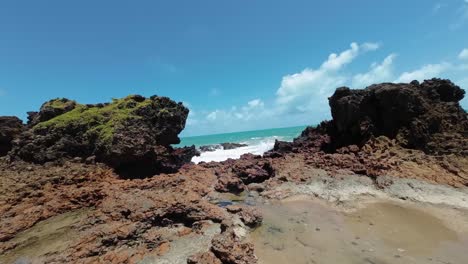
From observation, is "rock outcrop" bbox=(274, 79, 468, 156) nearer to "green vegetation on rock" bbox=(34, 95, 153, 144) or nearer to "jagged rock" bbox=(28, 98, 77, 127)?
"green vegetation on rock" bbox=(34, 95, 153, 144)

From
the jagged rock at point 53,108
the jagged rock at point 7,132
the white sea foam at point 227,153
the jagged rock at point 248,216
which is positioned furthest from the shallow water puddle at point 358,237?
the white sea foam at point 227,153

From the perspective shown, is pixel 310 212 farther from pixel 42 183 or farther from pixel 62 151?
pixel 62 151

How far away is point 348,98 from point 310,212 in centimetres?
880

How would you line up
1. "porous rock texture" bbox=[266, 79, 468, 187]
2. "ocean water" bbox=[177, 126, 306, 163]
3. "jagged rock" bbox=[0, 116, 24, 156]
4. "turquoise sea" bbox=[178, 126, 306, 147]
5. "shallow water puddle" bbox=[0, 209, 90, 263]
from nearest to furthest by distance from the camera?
"shallow water puddle" bbox=[0, 209, 90, 263]
"porous rock texture" bbox=[266, 79, 468, 187]
"jagged rock" bbox=[0, 116, 24, 156]
"ocean water" bbox=[177, 126, 306, 163]
"turquoise sea" bbox=[178, 126, 306, 147]

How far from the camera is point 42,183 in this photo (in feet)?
36.4

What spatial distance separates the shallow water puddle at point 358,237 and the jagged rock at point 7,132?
43.2ft

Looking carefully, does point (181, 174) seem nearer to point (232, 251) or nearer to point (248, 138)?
point (232, 251)

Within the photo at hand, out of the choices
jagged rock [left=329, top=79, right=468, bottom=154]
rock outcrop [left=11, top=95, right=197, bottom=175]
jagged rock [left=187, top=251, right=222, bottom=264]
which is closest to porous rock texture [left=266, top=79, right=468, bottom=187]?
jagged rock [left=329, top=79, right=468, bottom=154]

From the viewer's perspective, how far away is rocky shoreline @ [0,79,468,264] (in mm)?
7973

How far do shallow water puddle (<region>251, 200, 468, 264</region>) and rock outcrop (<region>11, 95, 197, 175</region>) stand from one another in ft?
22.6

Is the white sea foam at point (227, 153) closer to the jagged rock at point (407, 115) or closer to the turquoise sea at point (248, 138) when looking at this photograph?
the turquoise sea at point (248, 138)

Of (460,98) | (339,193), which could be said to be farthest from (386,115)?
(339,193)

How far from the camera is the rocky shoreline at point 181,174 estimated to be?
7.97 meters

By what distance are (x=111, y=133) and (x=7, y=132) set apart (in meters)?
5.89
